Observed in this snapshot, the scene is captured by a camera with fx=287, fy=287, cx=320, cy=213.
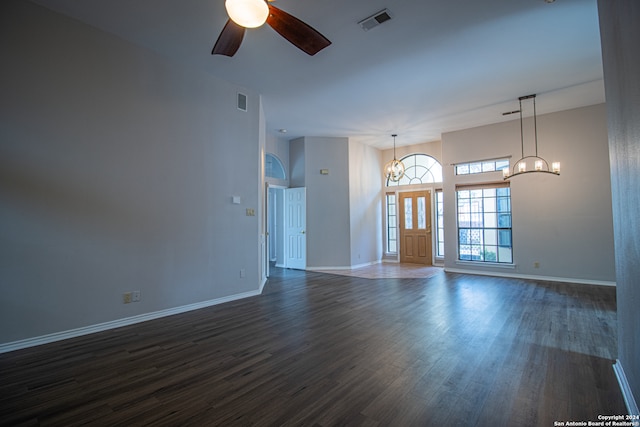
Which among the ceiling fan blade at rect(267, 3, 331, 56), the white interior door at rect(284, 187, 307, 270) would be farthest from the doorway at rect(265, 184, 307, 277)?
the ceiling fan blade at rect(267, 3, 331, 56)

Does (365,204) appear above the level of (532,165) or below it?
below

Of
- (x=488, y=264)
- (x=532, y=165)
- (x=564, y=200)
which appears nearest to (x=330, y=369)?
(x=488, y=264)

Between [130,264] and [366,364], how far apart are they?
301 cm

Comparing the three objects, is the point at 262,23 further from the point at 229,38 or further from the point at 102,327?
the point at 102,327

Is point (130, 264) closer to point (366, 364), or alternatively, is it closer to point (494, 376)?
point (366, 364)

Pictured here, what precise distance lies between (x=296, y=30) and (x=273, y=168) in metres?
5.88

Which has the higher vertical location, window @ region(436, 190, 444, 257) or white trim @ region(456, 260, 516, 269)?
window @ region(436, 190, 444, 257)

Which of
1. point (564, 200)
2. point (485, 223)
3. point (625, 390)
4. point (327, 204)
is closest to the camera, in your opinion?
point (625, 390)

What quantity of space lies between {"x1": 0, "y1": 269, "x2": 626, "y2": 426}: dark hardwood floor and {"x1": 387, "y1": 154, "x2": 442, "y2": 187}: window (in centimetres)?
492

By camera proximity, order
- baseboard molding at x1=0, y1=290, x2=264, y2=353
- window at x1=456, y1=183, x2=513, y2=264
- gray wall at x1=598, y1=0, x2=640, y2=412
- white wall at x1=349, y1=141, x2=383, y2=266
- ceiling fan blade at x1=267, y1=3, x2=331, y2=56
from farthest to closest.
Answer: white wall at x1=349, y1=141, x2=383, y2=266 < window at x1=456, y1=183, x2=513, y2=264 < baseboard molding at x1=0, y1=290, x2=264, y2=353 < ceiling fan blade at x1=267, y1=3, x2=331, y2=56 < gray wall at x1=598, y1=0, x2=640, y2=412

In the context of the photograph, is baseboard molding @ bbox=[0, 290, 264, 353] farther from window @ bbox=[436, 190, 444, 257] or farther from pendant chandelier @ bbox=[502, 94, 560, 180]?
window @ bbox=[436, 190, 444, 257]

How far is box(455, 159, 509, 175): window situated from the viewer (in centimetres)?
671

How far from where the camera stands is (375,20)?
321 centimetres

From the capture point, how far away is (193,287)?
4148mm
